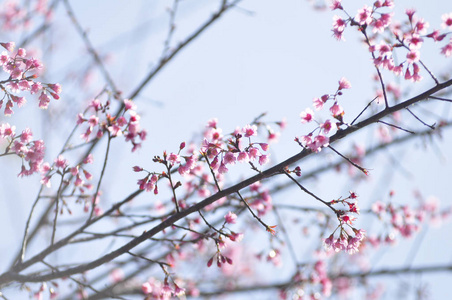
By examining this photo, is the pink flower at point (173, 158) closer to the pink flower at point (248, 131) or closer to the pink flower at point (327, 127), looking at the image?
the pink flower at point (248, 131)

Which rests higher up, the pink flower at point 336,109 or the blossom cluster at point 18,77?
the blossom cluster at point 18,77

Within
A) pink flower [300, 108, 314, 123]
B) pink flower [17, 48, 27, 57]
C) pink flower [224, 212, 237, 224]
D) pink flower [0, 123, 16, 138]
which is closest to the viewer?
pink flower [300, 108, 314, 123]

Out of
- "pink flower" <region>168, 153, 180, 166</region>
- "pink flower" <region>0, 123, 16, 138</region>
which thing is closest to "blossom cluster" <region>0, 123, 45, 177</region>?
"pink flower" <region>0, 123, 16, 138</region>

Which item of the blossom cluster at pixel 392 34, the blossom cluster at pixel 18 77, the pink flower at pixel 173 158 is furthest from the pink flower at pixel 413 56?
the blossom cluster at pixel 18 77

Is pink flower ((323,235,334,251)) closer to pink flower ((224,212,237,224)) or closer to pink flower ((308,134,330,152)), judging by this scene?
pink flower ((308,134,330,152))

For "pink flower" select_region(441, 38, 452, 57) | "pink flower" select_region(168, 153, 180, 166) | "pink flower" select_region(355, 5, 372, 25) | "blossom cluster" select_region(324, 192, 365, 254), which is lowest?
"blossom cluster" select_region(324, 192, 365, 254)

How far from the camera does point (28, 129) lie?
357 cm

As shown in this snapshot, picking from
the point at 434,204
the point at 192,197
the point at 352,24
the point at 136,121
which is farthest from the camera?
the point at 434,204

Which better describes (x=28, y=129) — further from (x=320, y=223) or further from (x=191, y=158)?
(x=320, y=223)

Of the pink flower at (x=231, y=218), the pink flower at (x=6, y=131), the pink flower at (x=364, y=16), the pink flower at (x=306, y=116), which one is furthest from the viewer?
the pink flower at (x=231, y=218)

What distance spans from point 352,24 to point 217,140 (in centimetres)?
141

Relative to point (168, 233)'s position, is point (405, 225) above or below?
below

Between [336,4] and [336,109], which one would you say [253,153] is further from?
[336,4]

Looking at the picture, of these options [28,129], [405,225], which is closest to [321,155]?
[405,225]
